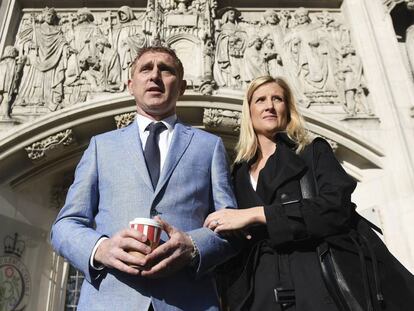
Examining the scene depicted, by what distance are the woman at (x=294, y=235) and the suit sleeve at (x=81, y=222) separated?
0.49m

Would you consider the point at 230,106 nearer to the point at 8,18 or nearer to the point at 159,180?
the point at 8,18

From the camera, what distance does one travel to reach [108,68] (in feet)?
21.8

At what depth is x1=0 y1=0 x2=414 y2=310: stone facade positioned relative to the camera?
5941 mm

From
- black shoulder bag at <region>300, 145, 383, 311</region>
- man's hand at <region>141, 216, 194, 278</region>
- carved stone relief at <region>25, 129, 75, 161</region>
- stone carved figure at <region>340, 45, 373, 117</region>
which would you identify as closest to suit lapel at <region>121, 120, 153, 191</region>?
man's hand at <region>141, 216, 194, 278</region>

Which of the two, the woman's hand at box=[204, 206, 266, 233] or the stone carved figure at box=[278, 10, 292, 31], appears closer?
the woman's hand at box=[204, 206, 266, 233]

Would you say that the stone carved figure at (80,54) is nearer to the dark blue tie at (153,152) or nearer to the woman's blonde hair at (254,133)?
the woman's blonde hair at (254,133)

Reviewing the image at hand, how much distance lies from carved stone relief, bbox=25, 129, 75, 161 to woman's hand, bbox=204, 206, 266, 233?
4875 mm

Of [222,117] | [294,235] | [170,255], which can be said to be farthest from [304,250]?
[222,117]

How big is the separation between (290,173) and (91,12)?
6.57 meters

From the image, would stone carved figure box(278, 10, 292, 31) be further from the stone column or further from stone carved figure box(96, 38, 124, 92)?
stone carved figure box(96, 38, 124, 92)

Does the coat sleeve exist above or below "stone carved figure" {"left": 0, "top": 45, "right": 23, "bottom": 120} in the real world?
below

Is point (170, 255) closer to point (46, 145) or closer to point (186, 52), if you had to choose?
point (46, 145)

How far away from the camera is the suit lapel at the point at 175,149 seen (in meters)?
1.78

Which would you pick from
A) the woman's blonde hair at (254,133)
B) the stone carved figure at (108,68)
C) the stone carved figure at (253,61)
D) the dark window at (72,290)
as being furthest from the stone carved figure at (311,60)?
the dark window at (72,290)
